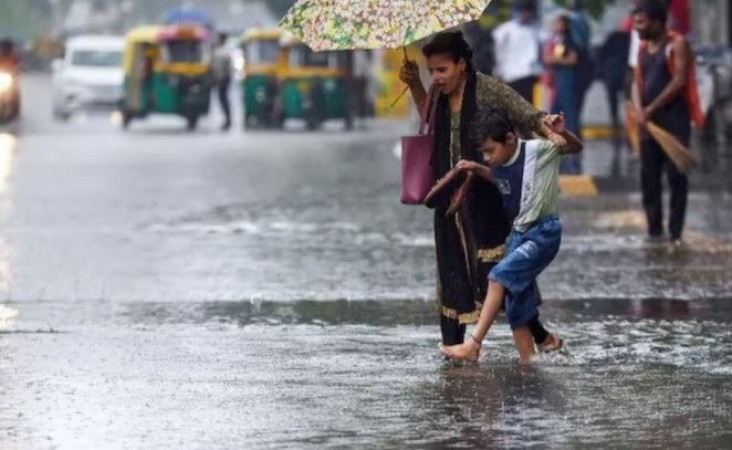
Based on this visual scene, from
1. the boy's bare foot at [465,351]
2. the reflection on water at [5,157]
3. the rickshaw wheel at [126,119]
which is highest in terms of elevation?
the boy's bare foot at [465,351]

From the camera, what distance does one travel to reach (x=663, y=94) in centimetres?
1491

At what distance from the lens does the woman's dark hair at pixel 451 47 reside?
9781 millimetres

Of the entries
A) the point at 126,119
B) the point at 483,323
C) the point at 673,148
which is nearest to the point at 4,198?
the point at 673,148

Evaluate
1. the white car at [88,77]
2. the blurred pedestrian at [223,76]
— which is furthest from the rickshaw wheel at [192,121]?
the white car at [88,77]

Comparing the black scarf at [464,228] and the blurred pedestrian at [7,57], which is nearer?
the black scarf at [464,228]

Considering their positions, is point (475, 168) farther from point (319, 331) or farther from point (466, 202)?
point (319, 331)

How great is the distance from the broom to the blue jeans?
5233mm

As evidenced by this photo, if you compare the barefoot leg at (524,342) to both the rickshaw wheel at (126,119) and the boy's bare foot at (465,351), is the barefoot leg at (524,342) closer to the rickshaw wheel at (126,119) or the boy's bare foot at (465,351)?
the boy's bare foot at (465,351)

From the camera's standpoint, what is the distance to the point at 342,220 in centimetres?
1808

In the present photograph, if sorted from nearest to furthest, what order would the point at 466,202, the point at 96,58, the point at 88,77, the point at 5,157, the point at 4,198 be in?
the point at 466,202, the point at 4,198, the point at 5,157, the point at 88,77, the point at 96,58

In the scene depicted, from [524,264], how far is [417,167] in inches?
26.6

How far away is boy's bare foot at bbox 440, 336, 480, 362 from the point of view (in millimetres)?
9750

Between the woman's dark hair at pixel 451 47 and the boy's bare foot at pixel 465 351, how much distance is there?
3.97 feet

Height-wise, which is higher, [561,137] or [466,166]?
[561,137]
